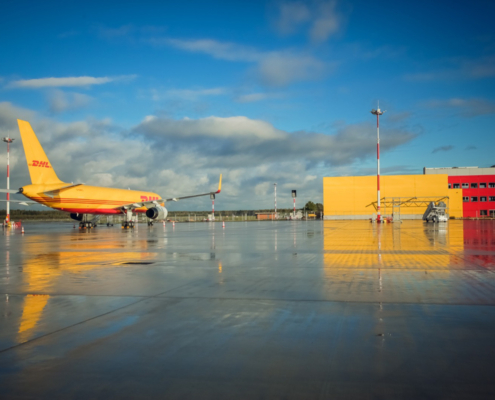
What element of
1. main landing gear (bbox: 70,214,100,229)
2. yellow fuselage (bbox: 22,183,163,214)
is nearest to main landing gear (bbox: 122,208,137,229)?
yellow fuselage (bbox: 22,183,163,214)

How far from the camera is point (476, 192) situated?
78188mm

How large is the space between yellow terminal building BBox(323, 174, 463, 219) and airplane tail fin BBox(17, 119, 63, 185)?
49.0 m

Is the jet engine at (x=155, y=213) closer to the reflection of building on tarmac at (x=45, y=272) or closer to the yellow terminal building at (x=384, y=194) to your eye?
the reflection of building on tarmac at (x=45, y=272)

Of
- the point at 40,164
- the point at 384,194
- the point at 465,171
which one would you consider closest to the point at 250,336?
the point at 40,164

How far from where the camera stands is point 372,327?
4828 mm

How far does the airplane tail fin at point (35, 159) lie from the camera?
3478 centimetres

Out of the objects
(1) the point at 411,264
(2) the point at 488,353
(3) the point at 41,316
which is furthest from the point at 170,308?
(1) the point at 411,264

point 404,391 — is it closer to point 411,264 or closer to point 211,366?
point 211,366

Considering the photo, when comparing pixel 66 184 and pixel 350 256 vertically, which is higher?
pixel 66 184

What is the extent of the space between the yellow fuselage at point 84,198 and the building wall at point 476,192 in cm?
5973

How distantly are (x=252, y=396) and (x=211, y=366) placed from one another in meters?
0.67

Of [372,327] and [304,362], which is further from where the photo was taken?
[372,327]

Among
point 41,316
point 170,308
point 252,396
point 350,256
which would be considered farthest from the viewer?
point 350,256

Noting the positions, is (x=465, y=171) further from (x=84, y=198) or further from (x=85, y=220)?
(x=84, y=198)
